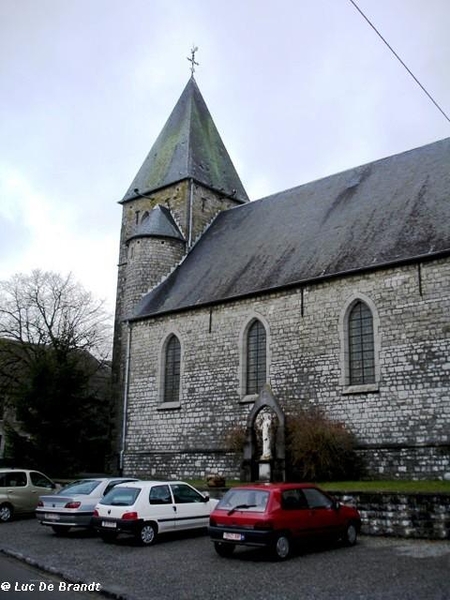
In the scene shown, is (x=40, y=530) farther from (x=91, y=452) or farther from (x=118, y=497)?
(x=91, y=452)

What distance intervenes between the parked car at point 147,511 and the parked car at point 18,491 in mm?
4593

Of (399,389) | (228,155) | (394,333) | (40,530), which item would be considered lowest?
(40,530)

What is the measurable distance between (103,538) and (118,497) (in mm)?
1137

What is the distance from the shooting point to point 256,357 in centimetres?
2084

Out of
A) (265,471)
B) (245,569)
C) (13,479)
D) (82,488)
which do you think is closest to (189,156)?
(265,471)

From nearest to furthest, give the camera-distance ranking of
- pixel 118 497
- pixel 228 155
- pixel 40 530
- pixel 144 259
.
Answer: pixel 118 497 → pixel 40 530 → pixel 144 259 → pixel 228 155

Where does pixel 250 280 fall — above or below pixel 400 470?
above

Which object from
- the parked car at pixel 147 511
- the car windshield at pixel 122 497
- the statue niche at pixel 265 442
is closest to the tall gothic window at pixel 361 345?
the statue niche at pixel 265 442

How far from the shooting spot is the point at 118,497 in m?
12.2

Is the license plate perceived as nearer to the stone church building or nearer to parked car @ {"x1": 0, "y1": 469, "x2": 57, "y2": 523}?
the stone church building

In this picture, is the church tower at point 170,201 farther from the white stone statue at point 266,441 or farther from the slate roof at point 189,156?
the white stone statue at point 266,441

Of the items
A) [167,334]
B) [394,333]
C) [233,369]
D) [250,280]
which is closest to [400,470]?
[394,333]

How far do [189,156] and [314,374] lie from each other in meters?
15.1

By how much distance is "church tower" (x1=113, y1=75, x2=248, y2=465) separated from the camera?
2686 cm
